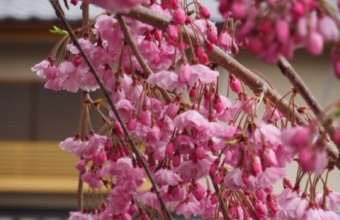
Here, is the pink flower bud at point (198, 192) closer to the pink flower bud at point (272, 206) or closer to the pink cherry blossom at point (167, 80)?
the pink flower bud at point (272, 206)

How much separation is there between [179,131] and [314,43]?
2.38 ft

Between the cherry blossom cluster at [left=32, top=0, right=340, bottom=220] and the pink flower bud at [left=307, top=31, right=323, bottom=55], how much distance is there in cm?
47

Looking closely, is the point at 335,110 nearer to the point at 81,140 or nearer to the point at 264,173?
the point at 264,173

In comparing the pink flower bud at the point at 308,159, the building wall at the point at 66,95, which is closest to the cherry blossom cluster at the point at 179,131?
the pink flower bud at the point at 308,159

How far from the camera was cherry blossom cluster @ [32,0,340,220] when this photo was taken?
142 cm

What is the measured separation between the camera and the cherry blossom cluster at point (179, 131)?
142 cm

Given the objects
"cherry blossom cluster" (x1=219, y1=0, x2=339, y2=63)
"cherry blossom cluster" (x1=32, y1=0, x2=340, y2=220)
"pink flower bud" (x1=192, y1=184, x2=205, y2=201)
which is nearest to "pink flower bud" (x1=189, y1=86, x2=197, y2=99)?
"cherry blossom cluster" (x1=32, y1=0, x2=340, y2=220)

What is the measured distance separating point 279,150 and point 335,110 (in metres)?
0.49

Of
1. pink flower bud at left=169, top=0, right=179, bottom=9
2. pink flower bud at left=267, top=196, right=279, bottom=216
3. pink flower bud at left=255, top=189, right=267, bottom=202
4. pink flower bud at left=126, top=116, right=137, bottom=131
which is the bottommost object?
pink flower bud at left=267, top=196, right=279, bottom=216

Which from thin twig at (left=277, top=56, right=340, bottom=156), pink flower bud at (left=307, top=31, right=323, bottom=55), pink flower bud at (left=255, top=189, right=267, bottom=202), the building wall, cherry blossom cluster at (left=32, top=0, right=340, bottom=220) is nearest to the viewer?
pink flower bud at (left=307, top=31, right=323, bottom=55)

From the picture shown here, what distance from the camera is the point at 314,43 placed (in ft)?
2.80

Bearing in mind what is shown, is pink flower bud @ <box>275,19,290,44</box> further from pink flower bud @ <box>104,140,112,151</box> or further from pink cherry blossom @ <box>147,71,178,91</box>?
pink flower bud @ <box>104,140,112,151</box>

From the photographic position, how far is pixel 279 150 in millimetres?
1438

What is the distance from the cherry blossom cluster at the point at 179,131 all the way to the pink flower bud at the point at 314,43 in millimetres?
467
